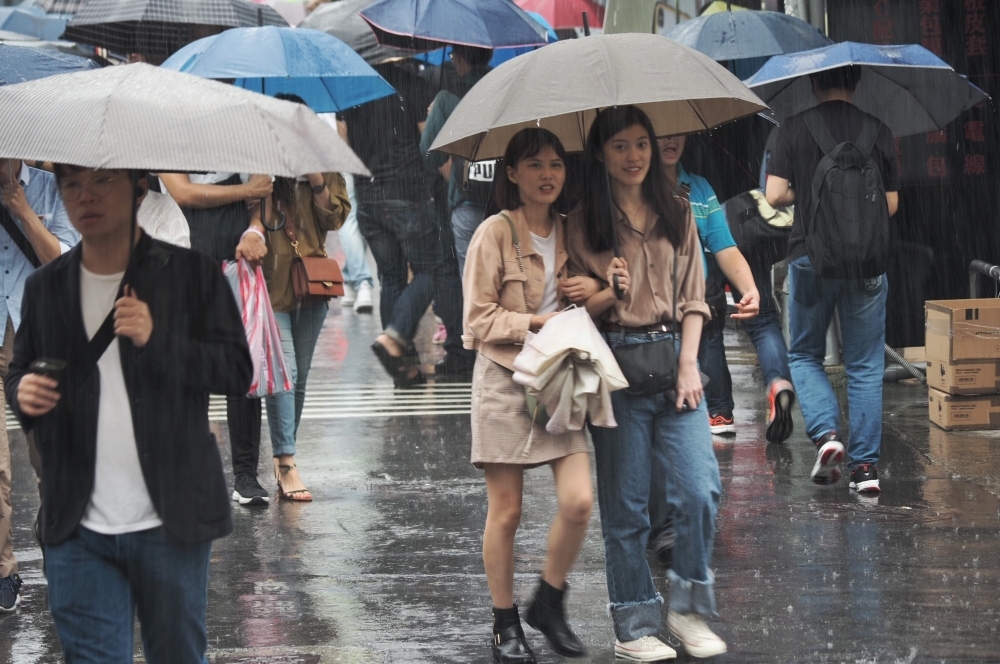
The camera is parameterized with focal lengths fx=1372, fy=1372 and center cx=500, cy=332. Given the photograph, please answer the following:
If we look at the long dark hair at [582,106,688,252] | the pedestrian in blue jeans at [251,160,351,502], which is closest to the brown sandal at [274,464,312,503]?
the pedestrian in blue jeans at [251,160,351,502]

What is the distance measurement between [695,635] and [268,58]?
4083mm

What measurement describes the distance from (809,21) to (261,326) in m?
5.50

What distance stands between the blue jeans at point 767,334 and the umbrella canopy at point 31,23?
10397mm

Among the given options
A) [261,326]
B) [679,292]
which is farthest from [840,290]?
[261,326]

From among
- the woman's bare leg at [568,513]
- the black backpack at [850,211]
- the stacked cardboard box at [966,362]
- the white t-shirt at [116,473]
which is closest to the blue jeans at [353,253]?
the stacked cardboard box at [966,362]

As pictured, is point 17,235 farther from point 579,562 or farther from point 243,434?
point 579,562

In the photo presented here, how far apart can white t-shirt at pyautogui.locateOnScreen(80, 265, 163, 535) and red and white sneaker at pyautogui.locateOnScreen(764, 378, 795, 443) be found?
17.2 feet

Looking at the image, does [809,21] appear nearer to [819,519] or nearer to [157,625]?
[819,519]

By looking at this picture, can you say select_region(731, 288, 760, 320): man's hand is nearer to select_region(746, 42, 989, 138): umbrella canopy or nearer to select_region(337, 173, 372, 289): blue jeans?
select_region(746, 42, 989, 138): umbrella canopy

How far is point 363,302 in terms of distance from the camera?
48.8ft

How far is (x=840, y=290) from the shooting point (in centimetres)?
705

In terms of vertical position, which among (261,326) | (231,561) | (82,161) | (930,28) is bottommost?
(231,561)

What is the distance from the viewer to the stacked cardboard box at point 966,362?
8148mm

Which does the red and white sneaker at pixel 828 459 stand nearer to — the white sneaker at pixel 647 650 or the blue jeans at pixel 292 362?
the white sneaker at pixel 647 650
